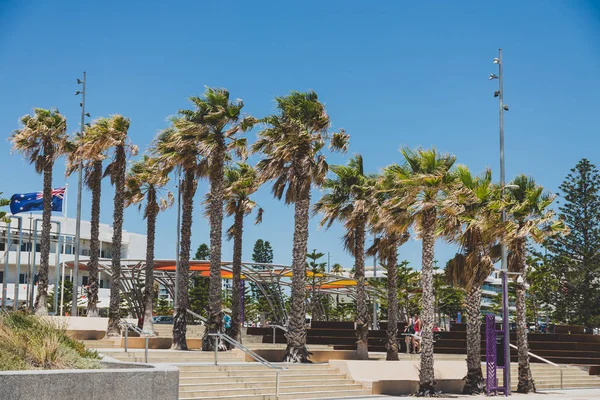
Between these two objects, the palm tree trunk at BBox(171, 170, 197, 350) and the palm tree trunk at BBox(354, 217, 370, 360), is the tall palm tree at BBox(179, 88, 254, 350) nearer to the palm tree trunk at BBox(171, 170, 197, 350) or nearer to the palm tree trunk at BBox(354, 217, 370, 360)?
the palm tree trunk at BBox(171, 170, 197, 350)

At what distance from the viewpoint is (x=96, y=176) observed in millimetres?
36031

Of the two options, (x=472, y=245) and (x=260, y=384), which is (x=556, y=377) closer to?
(x=472, y=245)

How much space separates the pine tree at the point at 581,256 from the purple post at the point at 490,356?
29382 mm

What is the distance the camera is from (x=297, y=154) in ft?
100

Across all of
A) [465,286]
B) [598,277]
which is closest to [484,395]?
[465,286]

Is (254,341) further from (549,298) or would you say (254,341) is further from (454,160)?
(549,298)

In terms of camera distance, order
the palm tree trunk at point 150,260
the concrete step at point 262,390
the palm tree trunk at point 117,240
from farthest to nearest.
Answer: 1. the palm tree trunk at point 150,260
2. the palm tree trunk at point 117,240
3. the concrete step at point 262,390

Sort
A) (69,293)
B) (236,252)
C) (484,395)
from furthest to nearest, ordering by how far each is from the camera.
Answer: (69,293)
(236,252)
(484,395)

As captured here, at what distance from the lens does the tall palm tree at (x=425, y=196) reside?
25.7 metres

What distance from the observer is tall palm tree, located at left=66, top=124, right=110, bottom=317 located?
34.4m

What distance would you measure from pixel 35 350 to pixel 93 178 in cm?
2402

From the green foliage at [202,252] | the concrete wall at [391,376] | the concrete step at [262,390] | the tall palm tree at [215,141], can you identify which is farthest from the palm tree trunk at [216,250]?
the green foliage at [202,252]

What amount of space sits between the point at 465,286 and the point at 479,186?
3.59 metres

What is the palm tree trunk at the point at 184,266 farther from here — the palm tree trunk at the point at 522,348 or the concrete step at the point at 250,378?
the palm tree trunk at the point at 522,348
